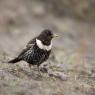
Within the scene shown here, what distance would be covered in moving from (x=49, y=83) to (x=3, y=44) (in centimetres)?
660

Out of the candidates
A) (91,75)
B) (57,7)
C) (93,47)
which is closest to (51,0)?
(57,7)

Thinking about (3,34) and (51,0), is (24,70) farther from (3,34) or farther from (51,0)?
(51,0)

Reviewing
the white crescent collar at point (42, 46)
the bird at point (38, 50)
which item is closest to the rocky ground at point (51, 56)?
the bird at point (38, 50)

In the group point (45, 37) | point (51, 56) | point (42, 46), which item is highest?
point (45, 37)

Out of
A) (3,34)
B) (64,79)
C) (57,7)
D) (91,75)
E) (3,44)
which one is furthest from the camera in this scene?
(57,7)

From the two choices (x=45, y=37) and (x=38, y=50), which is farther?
(x=45, y=37)

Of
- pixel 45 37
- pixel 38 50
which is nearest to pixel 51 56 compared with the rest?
pixel 45 37

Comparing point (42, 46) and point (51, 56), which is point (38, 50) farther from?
point (51, 56)

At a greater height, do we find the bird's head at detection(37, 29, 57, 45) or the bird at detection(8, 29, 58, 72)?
the bird's head at detection(37, 29, 57, 45)

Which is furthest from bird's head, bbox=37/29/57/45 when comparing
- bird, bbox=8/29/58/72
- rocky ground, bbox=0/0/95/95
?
rocky ground, bbox=0/0/95/95

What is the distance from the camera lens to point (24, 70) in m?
11.9

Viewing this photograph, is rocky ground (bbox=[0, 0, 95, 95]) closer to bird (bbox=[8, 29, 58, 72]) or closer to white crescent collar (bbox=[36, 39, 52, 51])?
bird (bbox=[8, 29, 58, 72])

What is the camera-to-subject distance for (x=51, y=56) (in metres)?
14.6

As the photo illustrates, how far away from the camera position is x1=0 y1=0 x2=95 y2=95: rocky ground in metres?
10.9
